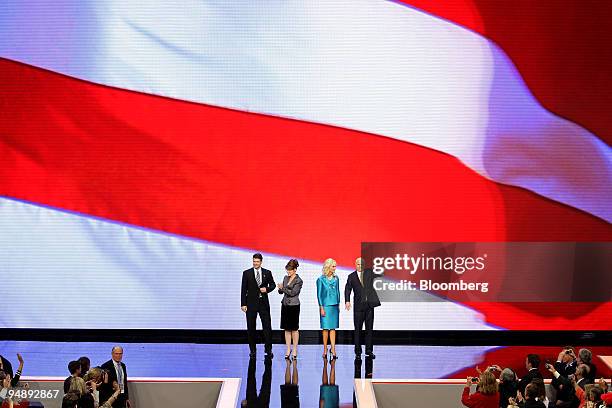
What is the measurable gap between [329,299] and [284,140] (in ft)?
8.51

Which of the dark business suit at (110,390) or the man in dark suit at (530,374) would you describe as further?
the dark business suit at (110,390)

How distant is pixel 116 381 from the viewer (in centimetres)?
820

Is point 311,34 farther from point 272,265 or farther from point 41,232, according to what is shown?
point 41,232

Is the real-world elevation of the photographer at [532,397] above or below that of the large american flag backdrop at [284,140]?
below

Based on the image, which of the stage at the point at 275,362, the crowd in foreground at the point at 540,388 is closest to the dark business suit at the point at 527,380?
the crowd in foreground at the point at 540,388

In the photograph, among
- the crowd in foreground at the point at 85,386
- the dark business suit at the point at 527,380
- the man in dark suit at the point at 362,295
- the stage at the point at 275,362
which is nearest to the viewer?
the crowd in foreground at the point at 85,386

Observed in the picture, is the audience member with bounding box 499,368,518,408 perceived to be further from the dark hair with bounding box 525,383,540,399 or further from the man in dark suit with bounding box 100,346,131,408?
the man in dark suit with bounding box 100,346,131,408

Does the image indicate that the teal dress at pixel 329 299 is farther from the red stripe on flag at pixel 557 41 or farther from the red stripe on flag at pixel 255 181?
the red stripe on flag at pixel 557 41

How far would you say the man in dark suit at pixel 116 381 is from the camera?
815cm

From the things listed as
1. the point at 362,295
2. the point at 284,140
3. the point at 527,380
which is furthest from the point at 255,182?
the point at 527,380

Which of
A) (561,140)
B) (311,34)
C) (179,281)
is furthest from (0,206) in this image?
(561,140)

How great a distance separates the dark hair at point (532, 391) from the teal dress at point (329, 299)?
4375mm

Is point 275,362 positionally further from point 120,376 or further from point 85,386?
→ point 85,386

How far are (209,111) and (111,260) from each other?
2429 mm
